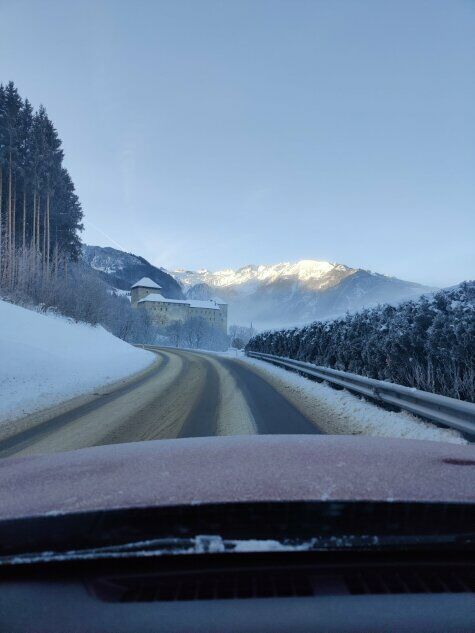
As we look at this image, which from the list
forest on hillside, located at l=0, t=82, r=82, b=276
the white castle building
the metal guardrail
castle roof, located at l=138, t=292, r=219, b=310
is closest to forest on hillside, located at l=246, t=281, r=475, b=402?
the metal guardrail

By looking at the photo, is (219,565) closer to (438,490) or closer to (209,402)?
(438,490)

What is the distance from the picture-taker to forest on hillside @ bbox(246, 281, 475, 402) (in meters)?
6.37

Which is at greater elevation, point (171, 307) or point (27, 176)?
point (27, 176)

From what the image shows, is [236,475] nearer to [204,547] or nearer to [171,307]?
[204,547]

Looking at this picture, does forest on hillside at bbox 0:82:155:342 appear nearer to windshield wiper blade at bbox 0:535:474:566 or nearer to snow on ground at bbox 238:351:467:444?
snow on ground at bbox 238:351:467:444

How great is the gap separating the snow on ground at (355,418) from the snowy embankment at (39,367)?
5546 millimetres

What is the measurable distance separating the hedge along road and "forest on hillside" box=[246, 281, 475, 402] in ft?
7.55

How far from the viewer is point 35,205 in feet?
122

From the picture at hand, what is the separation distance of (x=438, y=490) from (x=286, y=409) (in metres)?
6.61

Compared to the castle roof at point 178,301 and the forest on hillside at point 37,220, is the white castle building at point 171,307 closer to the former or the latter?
the castle roof at point 178,301

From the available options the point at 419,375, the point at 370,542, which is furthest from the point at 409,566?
the point at 419,375

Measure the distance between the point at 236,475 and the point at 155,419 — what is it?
5479mm

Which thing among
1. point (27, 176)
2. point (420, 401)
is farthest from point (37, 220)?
point (420, 401)

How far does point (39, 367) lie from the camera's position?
11.9 metres
